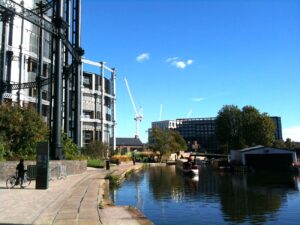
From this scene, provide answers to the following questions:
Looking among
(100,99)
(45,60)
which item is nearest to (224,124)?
(100,99)

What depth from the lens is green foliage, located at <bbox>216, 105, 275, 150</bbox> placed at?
114 meters

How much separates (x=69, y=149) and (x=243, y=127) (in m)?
79.0

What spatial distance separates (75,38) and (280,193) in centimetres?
3197

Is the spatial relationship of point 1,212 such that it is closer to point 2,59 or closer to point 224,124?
point 2,59

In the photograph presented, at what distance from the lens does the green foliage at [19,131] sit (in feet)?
123

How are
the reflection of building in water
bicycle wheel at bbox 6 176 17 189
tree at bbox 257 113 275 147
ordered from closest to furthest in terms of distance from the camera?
the reflection of building in water → bicycle wheel at bbox 6 176 17 189 → tree at bbox 257 113 275 147

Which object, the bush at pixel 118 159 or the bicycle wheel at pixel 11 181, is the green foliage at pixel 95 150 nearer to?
the bush at pixel 118 159

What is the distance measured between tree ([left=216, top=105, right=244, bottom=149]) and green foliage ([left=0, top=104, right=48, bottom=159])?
87.1 m

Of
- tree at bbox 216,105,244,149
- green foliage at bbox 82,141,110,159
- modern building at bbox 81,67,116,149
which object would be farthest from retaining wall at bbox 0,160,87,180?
tree at bbox 216,105,244,149

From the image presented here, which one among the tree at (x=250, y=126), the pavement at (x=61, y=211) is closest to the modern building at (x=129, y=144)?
the tree at (x=250, y=126)

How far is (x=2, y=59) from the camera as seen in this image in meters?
67.9

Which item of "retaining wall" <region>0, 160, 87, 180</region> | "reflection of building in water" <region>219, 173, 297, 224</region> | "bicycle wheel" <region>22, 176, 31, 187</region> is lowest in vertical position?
"reflection of building in water" <region>219, 173, 297, 224</region>

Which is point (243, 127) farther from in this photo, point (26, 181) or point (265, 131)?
point (26, 181)

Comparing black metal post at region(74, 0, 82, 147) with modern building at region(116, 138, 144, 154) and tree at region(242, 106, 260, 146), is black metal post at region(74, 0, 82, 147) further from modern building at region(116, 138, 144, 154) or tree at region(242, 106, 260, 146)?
modern building at region(116, 138, 144, 154)
